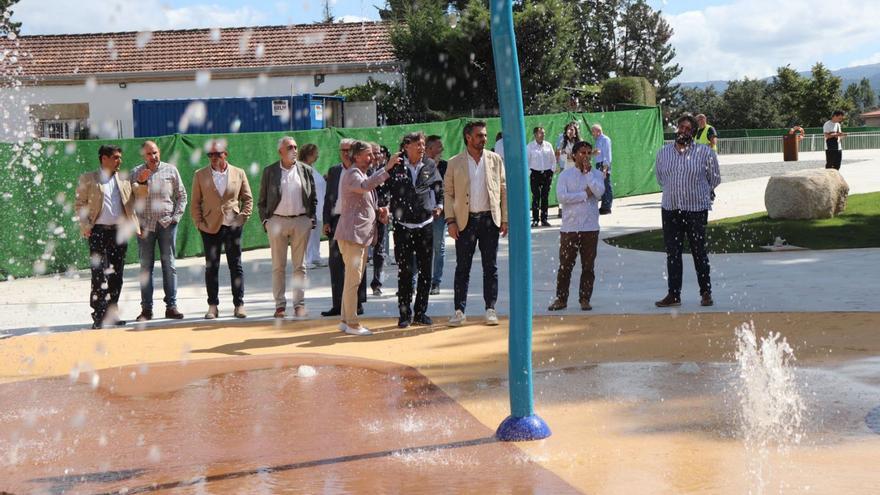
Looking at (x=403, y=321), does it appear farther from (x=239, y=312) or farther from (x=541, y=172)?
(x=541, y=172)

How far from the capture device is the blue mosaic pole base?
691 cm

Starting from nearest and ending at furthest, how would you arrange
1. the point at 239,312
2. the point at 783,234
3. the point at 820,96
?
the point at 239,312
the point at 783,234
the point at 820,96

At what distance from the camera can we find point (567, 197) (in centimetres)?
1216

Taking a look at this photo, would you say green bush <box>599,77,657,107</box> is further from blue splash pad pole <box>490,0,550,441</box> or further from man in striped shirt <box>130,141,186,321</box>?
blue splash pad pole <box>490,0,550,441</box>

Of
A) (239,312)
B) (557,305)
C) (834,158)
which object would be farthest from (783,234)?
(834,158)

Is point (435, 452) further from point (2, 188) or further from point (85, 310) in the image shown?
point (2, 188)

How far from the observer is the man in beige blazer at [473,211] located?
446 inches

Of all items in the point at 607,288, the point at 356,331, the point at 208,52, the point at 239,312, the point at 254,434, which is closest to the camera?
the point at 254,434

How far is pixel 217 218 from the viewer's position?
12398 millimetres

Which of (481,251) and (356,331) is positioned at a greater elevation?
(481,251)

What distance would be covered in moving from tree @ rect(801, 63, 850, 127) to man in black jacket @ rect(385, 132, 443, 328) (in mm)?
71752

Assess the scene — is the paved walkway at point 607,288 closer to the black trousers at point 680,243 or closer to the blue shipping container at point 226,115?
the black trousers at point 680,243

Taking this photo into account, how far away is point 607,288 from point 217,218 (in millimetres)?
4664

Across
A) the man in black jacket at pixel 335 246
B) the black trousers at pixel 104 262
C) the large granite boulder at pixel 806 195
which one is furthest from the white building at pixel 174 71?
the black trousers at pixel 104 262
